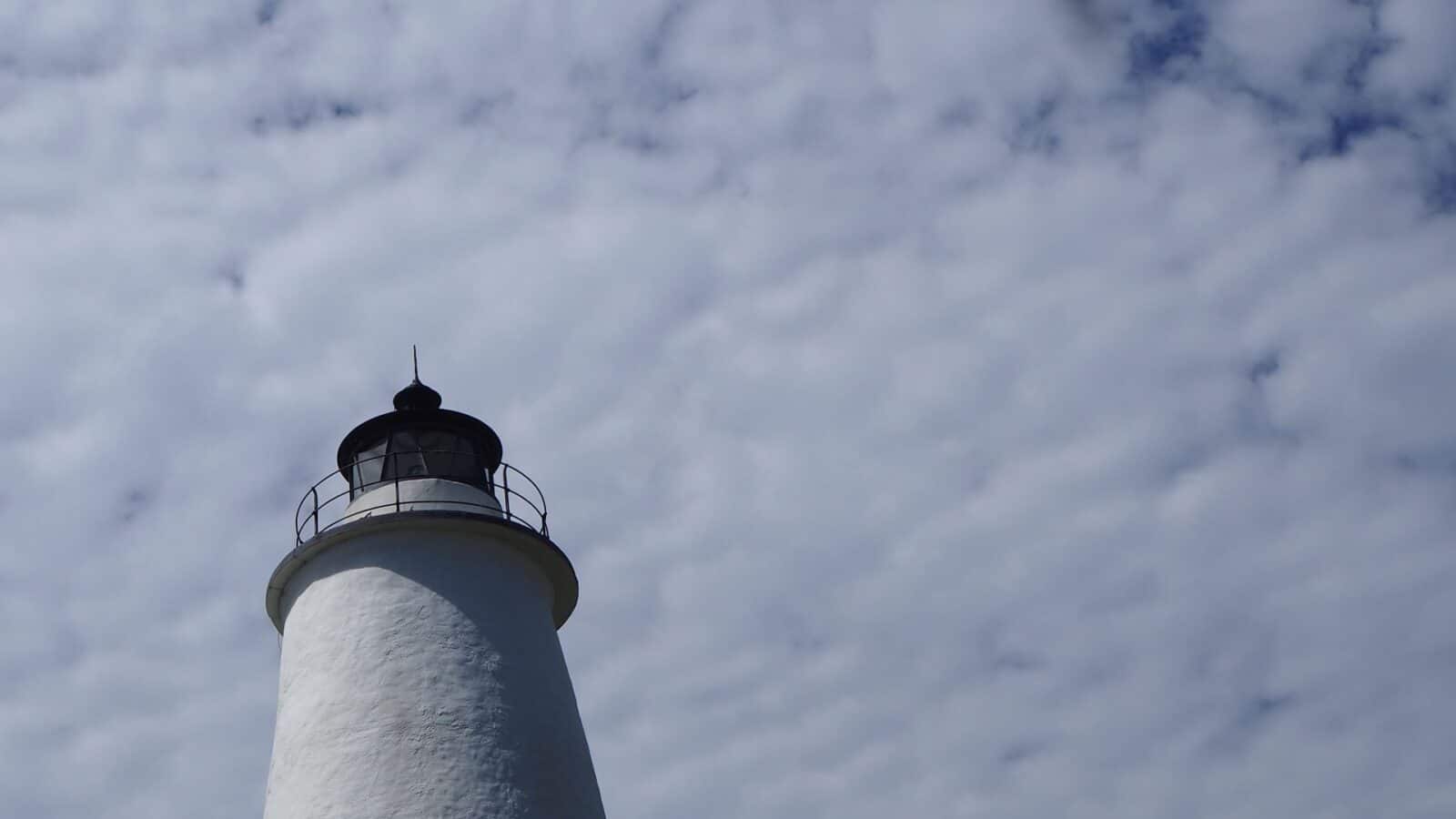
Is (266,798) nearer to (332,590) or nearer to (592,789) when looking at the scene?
(332,590)

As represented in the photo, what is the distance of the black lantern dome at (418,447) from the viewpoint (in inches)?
504

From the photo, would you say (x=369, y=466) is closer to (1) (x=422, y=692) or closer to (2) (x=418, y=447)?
(2) (x=418, y=447)

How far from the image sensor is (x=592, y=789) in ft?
36.8

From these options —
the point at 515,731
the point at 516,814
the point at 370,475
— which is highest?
the point at 370,475

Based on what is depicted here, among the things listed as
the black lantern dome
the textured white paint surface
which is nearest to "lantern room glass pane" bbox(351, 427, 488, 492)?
the black lantern dome

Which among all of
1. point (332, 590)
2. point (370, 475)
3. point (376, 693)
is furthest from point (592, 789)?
point (370, 475)

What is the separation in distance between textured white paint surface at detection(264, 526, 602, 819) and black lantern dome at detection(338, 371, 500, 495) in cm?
118

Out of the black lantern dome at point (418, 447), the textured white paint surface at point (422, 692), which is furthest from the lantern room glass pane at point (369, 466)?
the textured white paint surface at point (422, 692)

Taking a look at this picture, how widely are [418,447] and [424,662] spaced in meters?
2.61

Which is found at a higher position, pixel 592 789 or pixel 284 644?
pixel 284 644

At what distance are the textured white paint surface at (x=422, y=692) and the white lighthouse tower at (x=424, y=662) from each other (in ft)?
0.04

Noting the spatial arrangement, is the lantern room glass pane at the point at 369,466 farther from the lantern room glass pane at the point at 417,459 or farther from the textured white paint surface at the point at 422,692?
the textured white paint surface at the point at 422,692

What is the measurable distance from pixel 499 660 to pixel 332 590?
1570mm

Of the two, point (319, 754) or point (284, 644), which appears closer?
point (319, 754)
